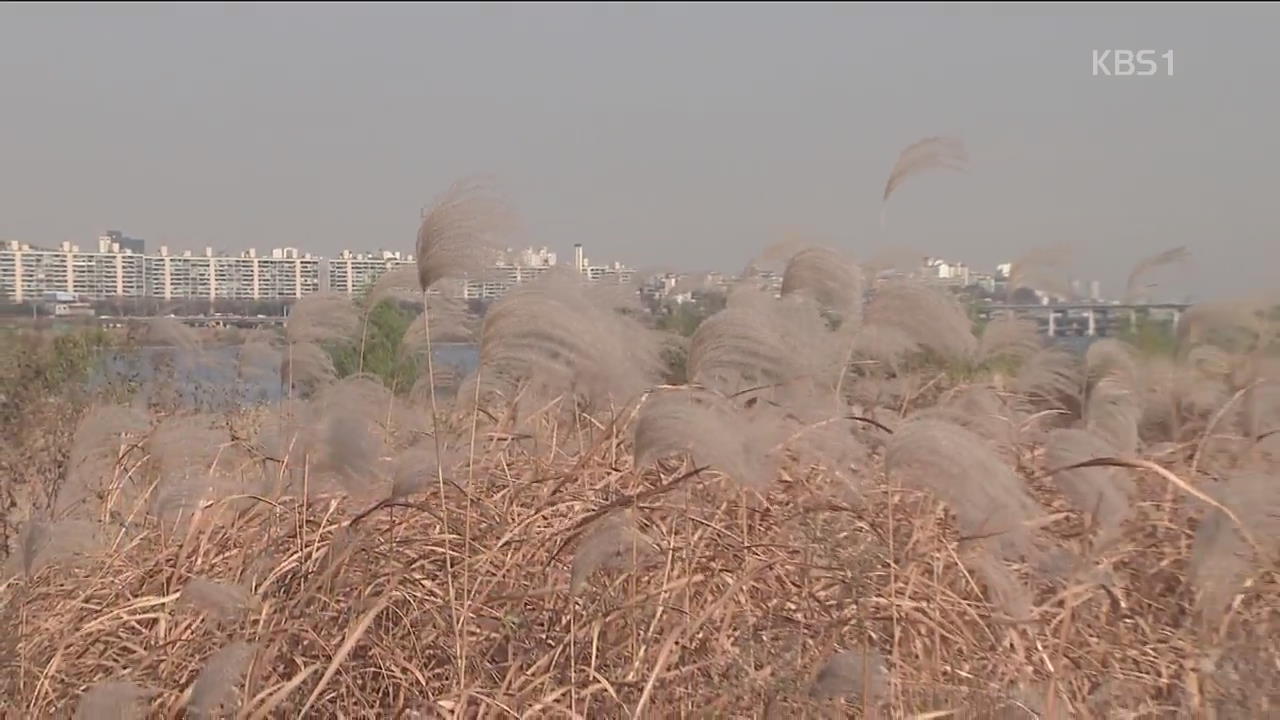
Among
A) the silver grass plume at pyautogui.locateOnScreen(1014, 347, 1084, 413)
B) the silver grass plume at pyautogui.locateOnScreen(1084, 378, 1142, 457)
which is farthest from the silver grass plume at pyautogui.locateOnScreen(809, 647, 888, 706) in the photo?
the silver grass plume at pyautogui.locateOnScreen(1014, 347, 1084, 413)

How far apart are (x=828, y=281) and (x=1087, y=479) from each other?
3.88 ft

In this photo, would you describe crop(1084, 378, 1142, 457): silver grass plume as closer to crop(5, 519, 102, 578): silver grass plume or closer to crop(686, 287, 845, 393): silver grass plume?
crop(686, 287, 845, 393): silver grass plume

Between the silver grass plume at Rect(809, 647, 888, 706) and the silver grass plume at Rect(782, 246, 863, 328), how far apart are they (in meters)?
1.61

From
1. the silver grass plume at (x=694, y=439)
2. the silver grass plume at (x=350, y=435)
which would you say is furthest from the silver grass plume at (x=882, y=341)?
the silver grass plume at (x=350, y=435)

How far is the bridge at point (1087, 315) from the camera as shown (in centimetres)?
610

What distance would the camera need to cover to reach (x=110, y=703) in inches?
135

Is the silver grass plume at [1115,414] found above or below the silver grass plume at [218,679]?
above

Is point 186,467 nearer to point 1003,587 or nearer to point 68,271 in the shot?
point 1003,587

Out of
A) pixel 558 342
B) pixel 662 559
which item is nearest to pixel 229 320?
pixel 558 342

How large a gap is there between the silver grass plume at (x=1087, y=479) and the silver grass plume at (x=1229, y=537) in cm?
31

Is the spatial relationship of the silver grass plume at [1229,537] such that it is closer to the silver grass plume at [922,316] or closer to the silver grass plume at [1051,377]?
the silver grass plume at [922,316]

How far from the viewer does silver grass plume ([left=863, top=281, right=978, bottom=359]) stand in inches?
170

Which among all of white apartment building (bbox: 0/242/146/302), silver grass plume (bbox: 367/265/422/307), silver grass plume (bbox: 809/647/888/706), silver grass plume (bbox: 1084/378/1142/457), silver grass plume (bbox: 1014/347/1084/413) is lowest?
silver grass plume (bbox: 809/647/888/706)

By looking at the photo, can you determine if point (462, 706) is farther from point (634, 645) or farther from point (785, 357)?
point (785, 357)
